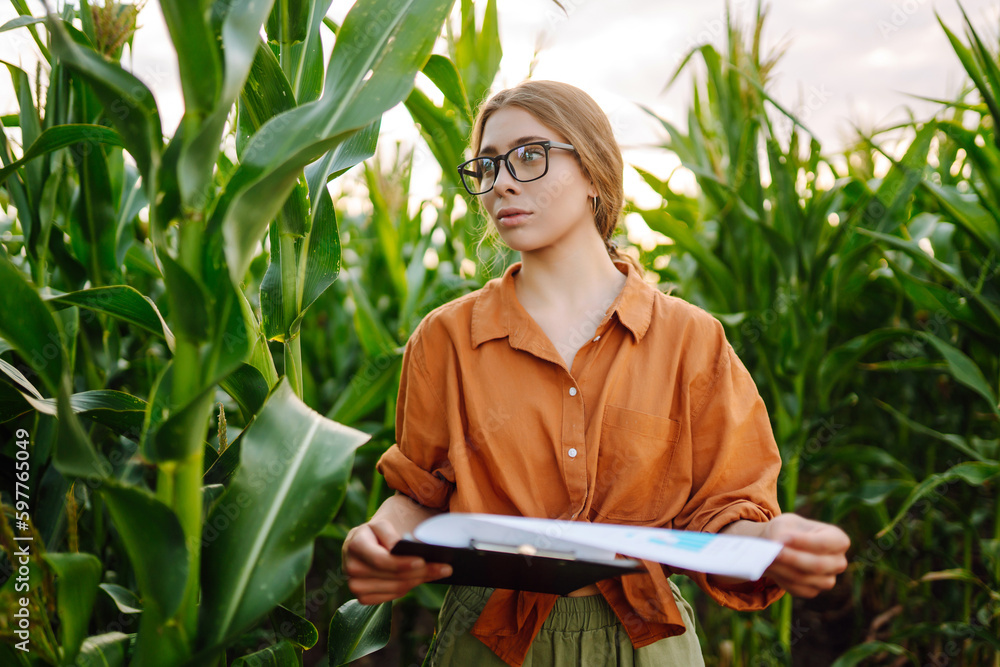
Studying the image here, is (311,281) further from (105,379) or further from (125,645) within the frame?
(105,379)

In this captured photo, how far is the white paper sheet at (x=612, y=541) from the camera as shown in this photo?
64 centimetres

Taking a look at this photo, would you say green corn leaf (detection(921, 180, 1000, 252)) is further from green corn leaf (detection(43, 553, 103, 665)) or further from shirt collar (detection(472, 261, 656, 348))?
green corn leaf (detection(43, 553, 103, 665))

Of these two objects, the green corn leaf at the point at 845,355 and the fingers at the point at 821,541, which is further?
the green corn leaf at the point at 845,355

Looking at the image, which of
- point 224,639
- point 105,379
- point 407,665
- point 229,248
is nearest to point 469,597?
point 224,639

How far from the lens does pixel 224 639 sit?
623 millimetres

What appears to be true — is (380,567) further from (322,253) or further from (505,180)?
(505,180)

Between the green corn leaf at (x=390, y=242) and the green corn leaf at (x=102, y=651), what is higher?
the green corn leaf at (x=390, y=242)

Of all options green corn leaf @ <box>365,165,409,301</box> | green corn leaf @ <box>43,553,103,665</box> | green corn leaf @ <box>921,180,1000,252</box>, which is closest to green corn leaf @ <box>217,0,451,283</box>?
green corn leaf @ <box>43,553,103,665</box>

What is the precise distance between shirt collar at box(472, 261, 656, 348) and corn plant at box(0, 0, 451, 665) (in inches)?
10.1

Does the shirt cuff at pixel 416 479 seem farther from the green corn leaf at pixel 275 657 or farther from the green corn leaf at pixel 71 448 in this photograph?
the green corn leaf at pixel 71 448

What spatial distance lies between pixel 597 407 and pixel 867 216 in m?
1.10

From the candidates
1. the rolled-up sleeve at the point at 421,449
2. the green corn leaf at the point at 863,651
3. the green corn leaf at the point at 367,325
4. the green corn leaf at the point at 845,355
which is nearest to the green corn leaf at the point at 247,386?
the rolled-up sleeve at the point at 421,449

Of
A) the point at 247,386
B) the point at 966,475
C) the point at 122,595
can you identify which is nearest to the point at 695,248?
the point at 966,475

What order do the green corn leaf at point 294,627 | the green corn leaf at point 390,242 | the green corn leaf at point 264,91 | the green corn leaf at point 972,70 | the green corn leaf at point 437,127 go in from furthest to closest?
the green corn leaf at point 390,242
the green corn leaf at point 972,70
the green corn leaf at point 437,127
the green corn leaf at point 294,627
the green corn leaf at point 264,91
